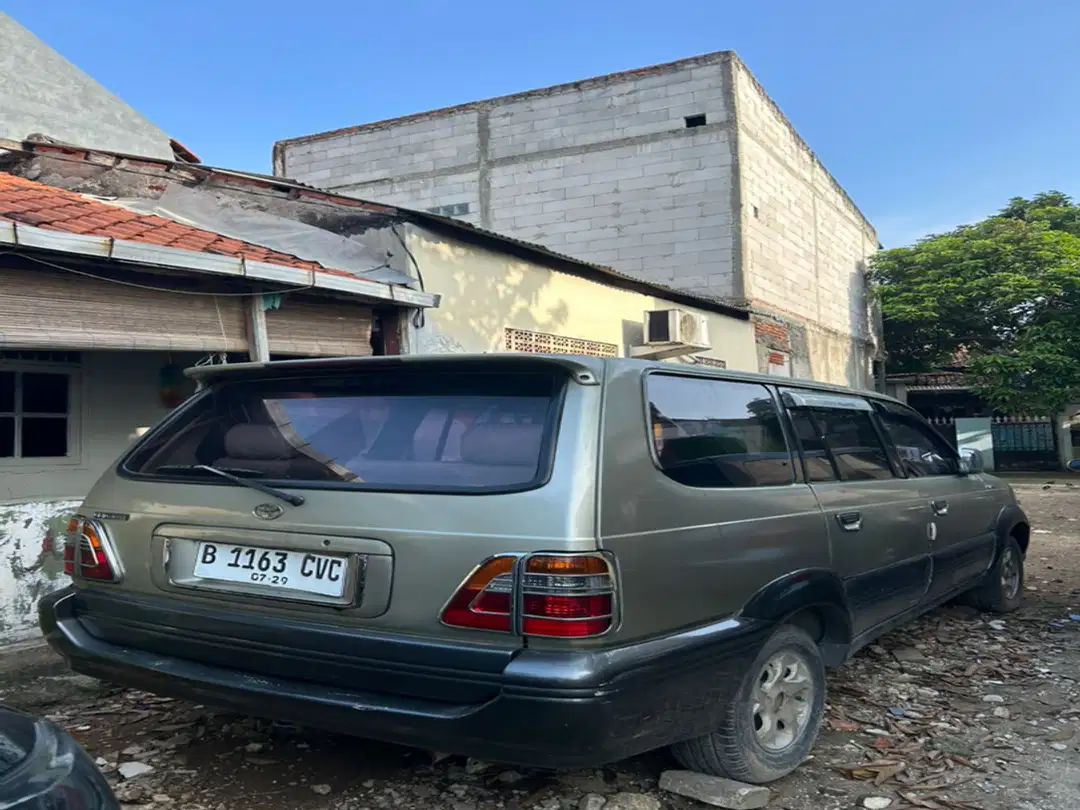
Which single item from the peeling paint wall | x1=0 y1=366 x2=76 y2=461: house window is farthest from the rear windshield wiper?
x1=0 y1=366 x2=76 y2=461: house window

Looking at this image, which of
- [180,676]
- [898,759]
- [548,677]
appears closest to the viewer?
[548,677]

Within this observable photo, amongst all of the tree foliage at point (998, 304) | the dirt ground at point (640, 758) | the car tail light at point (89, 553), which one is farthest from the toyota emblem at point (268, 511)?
the tree foliage at point (998, 304)

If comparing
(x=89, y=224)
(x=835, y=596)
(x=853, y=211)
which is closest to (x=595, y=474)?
(x=835, y=596)

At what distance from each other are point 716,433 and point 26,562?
3.93 metres

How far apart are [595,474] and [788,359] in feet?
46.7

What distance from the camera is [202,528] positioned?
260cm

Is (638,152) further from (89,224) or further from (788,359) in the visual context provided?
(89,224)

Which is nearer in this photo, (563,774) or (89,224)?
(563,774)

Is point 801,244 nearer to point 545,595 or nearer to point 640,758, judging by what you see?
point 640,758

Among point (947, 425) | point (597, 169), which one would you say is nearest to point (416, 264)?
point (597, 169)

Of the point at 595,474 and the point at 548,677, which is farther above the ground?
the point at 595,474

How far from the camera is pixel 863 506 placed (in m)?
3.46

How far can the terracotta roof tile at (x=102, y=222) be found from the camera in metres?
4.88

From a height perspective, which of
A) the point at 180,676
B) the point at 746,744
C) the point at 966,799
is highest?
the point at 180,676
